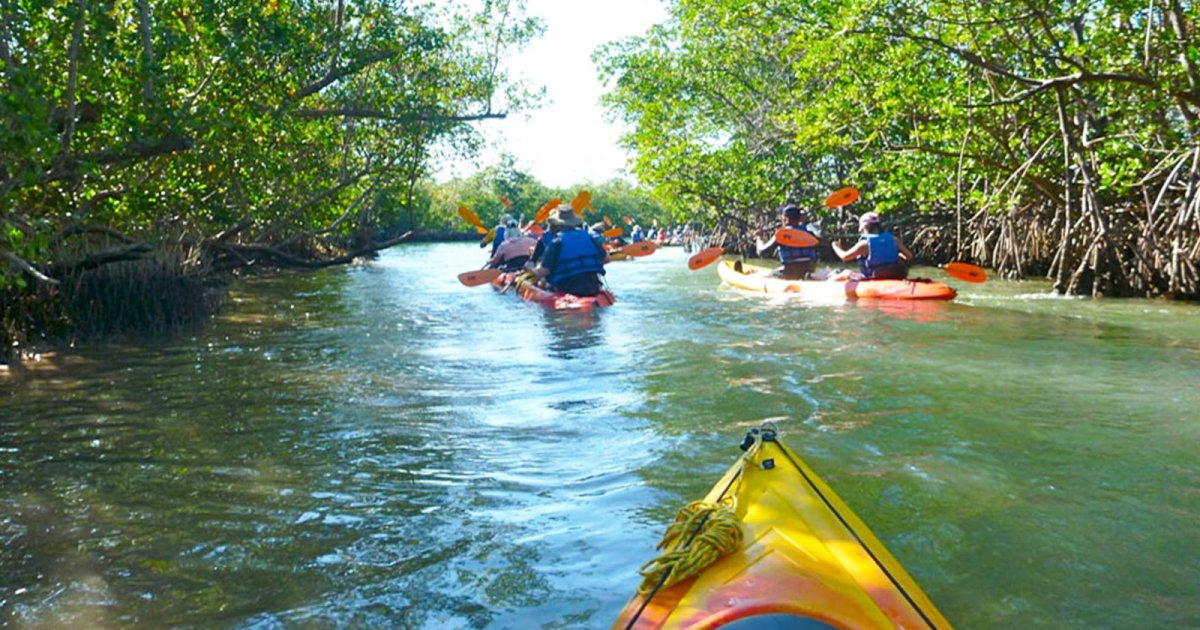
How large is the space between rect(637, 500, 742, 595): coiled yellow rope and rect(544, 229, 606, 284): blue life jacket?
27.6 feet

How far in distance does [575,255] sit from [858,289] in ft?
10.3

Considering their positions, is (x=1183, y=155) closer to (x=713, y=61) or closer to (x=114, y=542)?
(x=114, y=542)

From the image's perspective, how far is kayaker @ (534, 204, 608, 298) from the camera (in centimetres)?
1091

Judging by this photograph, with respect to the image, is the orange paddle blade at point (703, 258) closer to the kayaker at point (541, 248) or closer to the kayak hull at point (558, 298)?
the kayak hull at point (558, 298)

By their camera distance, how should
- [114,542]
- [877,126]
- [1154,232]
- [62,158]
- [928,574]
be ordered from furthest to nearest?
1. [877,126]
2. [1154,232]
3. [62,158]
4. [114,542]
5. [928,574]

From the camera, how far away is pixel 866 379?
22.1ft

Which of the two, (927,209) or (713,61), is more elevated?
(713,61)

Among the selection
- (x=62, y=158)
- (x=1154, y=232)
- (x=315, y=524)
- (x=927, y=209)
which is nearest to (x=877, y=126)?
(x=1154, y=232)

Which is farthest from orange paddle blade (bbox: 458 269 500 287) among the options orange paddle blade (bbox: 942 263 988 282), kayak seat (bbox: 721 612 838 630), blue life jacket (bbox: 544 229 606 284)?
kayak seat (bbox: 721 612 838 630)

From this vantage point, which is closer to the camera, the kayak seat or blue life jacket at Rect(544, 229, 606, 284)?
the kayak seat

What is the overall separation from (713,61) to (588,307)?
1188 centimetres

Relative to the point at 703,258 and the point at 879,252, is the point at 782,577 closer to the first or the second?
the point at 879,252

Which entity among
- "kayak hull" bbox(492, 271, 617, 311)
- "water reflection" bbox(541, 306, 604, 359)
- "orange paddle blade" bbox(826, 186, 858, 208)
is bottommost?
"water reflection" bbox(541, 306, 604, 359)

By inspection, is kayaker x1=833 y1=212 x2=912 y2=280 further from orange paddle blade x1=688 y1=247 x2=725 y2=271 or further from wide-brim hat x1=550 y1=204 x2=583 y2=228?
wide-brim hat x1=550 y1=204 x2=583 y2=228
